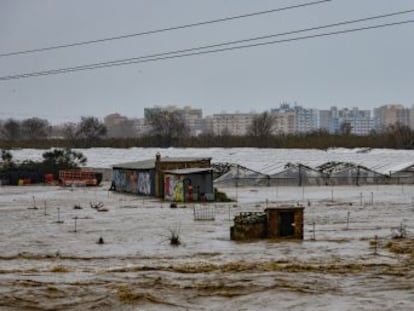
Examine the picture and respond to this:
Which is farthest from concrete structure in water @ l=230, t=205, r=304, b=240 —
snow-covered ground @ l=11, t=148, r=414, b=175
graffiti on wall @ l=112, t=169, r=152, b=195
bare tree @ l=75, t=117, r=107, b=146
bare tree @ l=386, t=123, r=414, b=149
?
bare tree @ l=75, t=117, r=107, b=146

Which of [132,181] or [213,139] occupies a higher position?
[213,139]

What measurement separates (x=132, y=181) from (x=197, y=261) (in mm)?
36661

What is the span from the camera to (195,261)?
915 inches

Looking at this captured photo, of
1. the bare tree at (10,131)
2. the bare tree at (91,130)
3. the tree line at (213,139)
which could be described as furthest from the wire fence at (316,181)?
the bare tree at (10,131)

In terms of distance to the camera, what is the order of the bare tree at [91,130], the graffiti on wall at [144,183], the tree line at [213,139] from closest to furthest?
the graffiti on wall at [144,183]
the tree line at [213,139]
the bare tree at [91,130]

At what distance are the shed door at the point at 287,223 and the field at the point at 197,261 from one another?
2.59ft

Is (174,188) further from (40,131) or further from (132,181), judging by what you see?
(40,131)

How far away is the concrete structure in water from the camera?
92.8 feet

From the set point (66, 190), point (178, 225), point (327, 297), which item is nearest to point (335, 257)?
point (327, 297)

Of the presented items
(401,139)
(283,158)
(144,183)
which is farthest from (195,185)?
(401,139)

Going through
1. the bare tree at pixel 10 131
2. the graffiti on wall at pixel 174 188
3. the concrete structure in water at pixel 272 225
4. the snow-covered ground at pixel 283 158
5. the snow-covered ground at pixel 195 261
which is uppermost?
the bare tree at pixel 10 131

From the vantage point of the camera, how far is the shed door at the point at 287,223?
28.5 meters

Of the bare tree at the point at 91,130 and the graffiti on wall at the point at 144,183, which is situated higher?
the bare tree at the point at 91,130

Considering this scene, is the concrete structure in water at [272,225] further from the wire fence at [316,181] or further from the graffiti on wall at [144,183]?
the wire fence at [316,181]
